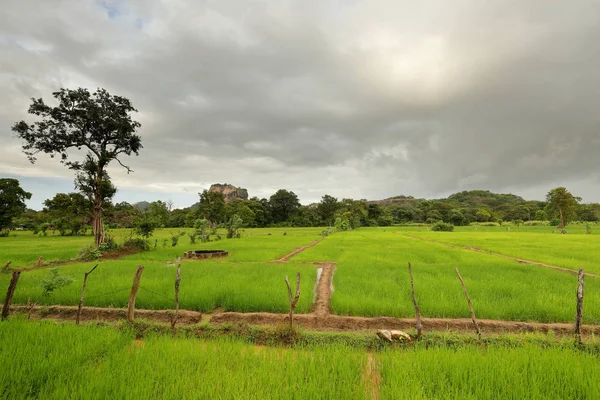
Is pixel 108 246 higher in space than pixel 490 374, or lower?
higher

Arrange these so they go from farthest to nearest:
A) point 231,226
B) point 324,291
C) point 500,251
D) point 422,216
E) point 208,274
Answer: point 422,216, point 231,226, point 500,251, point 208,274, point 324,291

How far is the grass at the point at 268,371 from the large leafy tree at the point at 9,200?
1598 inches

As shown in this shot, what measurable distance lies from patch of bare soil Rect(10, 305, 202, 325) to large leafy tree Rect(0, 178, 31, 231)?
37311 millimetres

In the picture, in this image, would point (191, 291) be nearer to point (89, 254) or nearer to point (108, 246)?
point (89, 254)

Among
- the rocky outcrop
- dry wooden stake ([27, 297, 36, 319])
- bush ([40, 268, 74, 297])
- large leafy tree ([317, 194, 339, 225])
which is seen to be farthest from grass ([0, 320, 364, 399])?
the rocky outcrop

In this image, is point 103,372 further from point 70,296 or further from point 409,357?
point 70,296

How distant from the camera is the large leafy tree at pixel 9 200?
3166cm

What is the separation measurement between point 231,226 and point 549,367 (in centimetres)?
3157

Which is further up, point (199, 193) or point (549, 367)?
point (199, 193)

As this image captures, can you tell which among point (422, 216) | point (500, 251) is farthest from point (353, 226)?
point (500, 251)

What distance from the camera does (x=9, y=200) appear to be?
32.0 meters

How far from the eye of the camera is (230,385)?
10.9ft

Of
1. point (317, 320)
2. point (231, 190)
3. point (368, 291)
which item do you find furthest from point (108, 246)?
point (231, 190)

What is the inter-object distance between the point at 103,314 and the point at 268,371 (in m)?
5.52
